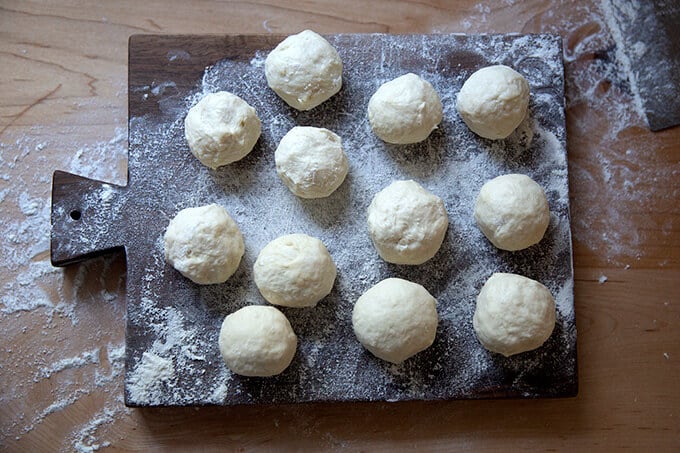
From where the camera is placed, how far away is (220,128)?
1.85 m

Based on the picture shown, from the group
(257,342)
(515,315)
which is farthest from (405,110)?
(257,342)

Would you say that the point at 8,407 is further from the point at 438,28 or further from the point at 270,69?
the point at 438,28

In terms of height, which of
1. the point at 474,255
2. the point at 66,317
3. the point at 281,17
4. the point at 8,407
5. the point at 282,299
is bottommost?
the point at 8,407

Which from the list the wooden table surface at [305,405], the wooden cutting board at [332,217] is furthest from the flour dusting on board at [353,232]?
the wooden table surface at [305,405]

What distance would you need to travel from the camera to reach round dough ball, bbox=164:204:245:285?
1808 millimetres

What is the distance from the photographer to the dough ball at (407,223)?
182 cm

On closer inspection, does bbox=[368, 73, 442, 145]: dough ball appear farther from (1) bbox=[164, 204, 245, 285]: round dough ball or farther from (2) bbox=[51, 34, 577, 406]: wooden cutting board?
(1) bbox=[164, 204, 245, 285]: round dough ball

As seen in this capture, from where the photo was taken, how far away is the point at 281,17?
212 cm

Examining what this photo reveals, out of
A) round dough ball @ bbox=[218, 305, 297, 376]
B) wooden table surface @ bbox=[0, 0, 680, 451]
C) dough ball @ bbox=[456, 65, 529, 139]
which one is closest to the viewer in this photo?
round dough ball @ bbox=[218, 305, 297, 376]

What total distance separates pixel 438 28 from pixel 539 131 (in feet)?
1.62

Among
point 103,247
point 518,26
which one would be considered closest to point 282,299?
point 103,247

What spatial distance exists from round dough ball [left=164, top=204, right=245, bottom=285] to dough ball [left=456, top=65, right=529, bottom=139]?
813 mm

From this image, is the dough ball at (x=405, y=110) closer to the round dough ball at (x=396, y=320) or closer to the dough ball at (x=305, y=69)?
the dough ball at (x=305, y=69)

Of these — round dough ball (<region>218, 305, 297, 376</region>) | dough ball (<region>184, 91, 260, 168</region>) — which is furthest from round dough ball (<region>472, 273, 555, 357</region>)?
dough ball (<region>184, 91, 260, 168</region>)
